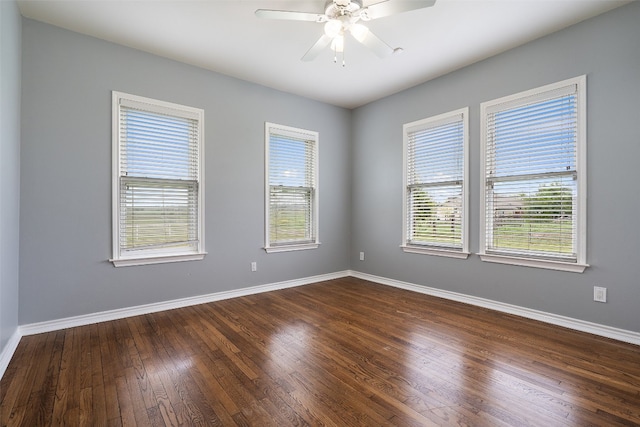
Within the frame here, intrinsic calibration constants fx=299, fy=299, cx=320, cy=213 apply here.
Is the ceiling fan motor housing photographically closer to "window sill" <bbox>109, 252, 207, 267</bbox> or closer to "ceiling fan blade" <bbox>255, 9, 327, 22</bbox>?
"ceiling fan blade" <bbox>255, 9, 327, 22</bbox>

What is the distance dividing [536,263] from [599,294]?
0.50 m

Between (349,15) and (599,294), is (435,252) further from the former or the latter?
(349,15)

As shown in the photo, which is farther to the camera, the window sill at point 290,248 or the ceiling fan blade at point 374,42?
the window sill at point 290,248

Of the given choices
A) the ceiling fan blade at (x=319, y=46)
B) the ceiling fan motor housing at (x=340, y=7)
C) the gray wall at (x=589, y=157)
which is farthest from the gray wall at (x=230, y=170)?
the ceiling fan motor housing at (x=340, y=7)

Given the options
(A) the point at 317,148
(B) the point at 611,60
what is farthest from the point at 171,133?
(B) the point at 611,60

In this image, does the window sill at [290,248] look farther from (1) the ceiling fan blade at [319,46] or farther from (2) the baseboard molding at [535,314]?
(1) the ceiling fan blade at [319,46]

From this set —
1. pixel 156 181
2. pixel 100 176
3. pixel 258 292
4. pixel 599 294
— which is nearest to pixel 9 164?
pixel 100 176

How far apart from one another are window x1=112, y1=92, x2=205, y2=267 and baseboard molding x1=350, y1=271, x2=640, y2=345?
284 cm

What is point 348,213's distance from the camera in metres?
5.03

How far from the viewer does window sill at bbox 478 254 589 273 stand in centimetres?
271

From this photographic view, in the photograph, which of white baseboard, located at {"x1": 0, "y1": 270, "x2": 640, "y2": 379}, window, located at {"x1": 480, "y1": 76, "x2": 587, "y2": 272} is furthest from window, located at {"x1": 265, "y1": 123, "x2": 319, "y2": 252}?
window, located at {"x1": 480, "y1": 76, "x2": 587, "y2": 272}

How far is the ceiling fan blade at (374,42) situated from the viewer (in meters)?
2.36

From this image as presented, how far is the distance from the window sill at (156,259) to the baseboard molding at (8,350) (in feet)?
2.77

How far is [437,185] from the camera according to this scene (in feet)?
12.6
